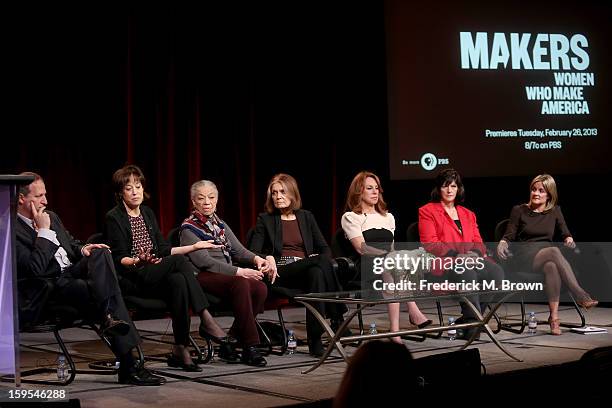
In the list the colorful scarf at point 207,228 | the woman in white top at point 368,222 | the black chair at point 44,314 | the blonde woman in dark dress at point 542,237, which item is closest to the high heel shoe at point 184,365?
the black chair at point 44,314

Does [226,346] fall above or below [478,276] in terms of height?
below

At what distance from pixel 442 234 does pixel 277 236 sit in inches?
46.7

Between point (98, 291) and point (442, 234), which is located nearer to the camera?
point (98, 291)

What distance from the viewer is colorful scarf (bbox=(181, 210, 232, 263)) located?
5.24 m

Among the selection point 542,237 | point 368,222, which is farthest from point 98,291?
point 542,237

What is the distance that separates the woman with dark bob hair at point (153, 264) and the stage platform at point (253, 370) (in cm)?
18

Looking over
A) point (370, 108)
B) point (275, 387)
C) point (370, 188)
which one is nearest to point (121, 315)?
point (275, 387)

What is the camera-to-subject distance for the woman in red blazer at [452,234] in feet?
19.5

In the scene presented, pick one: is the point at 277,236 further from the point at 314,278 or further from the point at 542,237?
the point at 542,237

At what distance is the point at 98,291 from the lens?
436cm

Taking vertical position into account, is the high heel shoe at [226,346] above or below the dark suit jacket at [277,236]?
below

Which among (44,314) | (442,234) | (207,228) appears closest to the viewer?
(44,314)

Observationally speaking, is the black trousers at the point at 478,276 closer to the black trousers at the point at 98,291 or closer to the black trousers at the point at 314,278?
the black trousers at the point at 314,278

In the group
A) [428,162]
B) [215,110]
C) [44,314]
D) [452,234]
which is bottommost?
[44,314]
